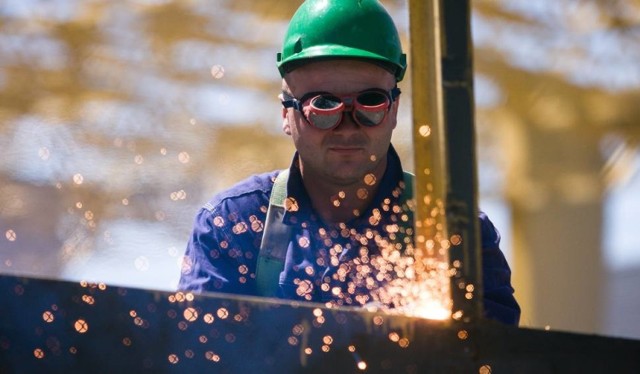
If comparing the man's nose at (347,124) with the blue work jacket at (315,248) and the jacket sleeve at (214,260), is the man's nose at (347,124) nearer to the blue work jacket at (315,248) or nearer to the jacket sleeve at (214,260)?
the blue work jacket at (315,248)

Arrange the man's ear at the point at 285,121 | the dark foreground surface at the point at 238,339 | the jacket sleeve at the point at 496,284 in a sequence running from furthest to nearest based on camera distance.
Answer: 1. the man's ear at the point at 285,121
2. the jacket sleeve at the point at 496,284
3. the dark foreground surface at the point at 238,339

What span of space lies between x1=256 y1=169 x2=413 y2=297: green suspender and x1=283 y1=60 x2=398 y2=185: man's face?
73 mm

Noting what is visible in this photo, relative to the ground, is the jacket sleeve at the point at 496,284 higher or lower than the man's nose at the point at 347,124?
lower

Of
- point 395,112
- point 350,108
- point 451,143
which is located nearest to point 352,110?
point 350,108

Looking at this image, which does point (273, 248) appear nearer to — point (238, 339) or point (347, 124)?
point (347, 124)

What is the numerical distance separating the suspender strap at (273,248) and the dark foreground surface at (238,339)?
1.75 ft

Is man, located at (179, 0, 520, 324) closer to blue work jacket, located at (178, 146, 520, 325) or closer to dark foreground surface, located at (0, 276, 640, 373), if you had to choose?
blue work jacket, located at (178, 146, 520, 325)

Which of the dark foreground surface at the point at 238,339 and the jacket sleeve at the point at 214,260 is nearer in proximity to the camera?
the dark foreground surface at the point at 238,339

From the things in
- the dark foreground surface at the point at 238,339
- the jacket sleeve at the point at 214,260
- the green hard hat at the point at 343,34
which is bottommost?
the dark foreground surface at the point at 238,339

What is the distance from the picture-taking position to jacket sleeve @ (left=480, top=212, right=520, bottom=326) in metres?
1.66

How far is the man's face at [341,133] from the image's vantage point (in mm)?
1790

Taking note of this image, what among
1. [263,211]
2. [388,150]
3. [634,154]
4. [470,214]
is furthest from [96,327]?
[634,154]

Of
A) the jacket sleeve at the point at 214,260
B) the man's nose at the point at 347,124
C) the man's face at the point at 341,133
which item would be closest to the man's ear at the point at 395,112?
the man's face at the point at 341,133

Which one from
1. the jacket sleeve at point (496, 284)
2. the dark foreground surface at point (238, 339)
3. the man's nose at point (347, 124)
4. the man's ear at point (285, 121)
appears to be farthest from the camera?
the man's ear at point (285, 121)
